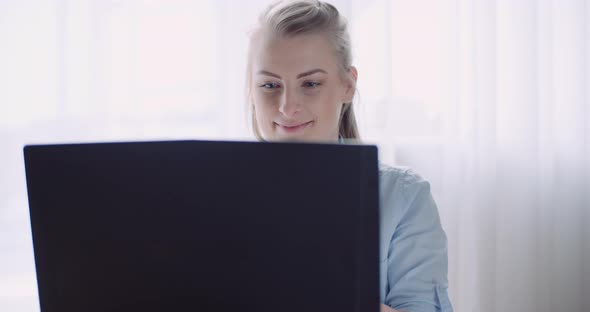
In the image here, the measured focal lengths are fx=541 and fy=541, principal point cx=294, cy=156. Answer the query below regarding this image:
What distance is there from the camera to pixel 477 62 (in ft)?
6.31

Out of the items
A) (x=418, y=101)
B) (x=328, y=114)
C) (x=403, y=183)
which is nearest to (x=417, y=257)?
(x=403, y=183)

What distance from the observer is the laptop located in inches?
14.4

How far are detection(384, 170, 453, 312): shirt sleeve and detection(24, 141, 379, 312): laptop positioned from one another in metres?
0.44

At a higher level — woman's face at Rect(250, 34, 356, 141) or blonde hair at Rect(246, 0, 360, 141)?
blonde hair at Rect(246, 0, 360, 141)

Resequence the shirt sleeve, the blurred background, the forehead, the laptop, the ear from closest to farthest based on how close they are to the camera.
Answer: the laptop
the shirt sleeve
the forehead
the ear
the blurred background

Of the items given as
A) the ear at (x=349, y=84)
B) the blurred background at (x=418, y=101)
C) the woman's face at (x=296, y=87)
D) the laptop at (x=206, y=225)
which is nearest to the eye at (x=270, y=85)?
the woman's face at (x=296, y=87)

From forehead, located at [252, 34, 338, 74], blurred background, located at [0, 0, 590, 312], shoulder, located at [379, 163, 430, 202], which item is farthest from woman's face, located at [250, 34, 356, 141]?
blurred background, located at [0, 0, 590, 312]

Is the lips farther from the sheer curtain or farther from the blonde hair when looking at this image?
the sheer curtain

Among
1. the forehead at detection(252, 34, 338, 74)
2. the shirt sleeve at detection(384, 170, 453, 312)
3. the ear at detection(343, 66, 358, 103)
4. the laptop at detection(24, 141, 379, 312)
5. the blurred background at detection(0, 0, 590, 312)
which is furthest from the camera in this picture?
the blurred background at detection(0, 0, 590, 312)

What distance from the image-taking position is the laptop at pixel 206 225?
0.37 metres

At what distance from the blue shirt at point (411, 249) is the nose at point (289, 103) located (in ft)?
0.64

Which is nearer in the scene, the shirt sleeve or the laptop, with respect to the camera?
the laptop

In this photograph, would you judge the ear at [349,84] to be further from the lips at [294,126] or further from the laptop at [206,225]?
the laptop at [206,225]

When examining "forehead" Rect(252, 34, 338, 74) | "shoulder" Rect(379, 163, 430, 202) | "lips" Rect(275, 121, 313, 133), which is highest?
"forehead" Rect(252, 34, 338, 74)
